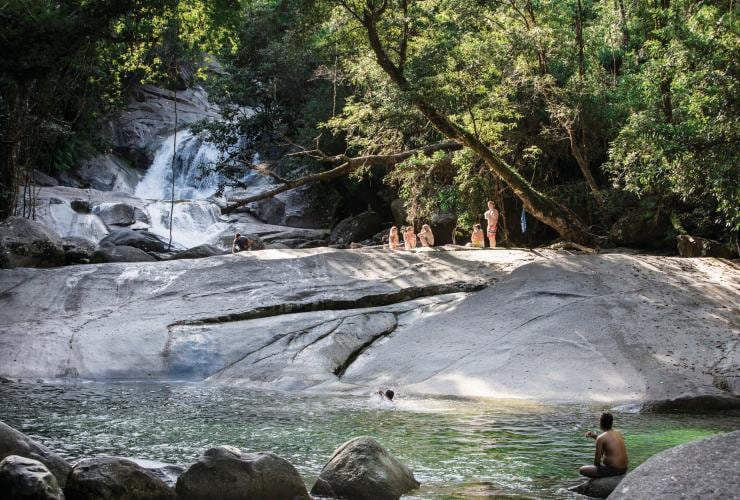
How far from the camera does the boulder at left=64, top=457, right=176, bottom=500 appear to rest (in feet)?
21.2

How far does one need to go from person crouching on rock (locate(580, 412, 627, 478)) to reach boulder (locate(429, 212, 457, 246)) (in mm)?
21644

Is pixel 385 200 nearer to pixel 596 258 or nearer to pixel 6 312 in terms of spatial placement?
pixel 596 258

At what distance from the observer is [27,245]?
20.0 metres

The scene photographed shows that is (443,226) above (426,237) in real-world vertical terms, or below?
above

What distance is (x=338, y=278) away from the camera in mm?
18469

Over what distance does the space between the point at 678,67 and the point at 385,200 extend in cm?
2113

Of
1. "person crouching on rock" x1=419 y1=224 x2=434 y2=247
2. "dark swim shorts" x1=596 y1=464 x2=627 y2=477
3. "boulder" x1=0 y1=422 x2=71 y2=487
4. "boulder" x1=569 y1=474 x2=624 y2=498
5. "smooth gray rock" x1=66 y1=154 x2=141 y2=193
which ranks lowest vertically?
"boulder" x1=569 y1=474 x2=624 y2=498

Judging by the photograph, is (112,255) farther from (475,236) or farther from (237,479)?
(237,479)

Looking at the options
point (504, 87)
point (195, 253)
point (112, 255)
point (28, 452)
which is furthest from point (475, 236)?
point (28, 452)

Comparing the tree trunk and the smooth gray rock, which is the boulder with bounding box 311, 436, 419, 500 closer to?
the tree trunk

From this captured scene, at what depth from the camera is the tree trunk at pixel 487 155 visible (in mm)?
19328

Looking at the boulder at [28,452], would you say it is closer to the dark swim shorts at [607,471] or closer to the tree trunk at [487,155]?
the dark swim shorts at [607,471]

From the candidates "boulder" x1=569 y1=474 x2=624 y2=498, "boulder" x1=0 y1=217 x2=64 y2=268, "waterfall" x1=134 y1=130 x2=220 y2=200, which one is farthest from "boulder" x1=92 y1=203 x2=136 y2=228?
"boulder" x1=569 y1=474 x2=624 y2=498

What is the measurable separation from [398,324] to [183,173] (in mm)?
25792
